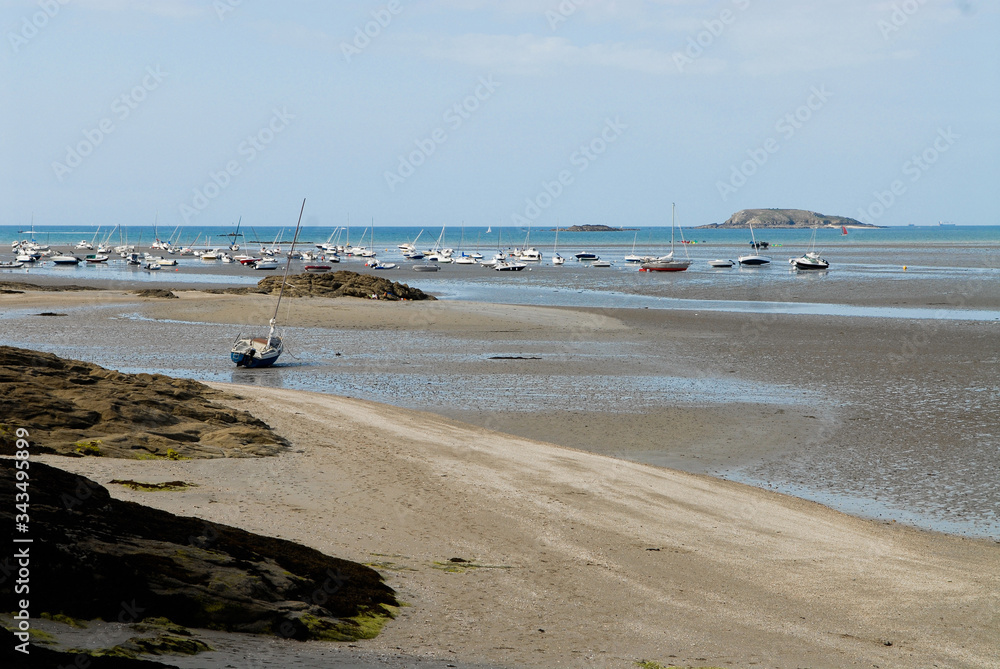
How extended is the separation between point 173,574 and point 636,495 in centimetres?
718

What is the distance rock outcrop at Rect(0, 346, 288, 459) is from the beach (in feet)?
2.15

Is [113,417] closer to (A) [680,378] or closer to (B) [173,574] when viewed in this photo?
(B) [173,574]

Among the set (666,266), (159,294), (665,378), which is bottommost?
(159,294)

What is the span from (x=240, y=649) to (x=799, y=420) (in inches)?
614

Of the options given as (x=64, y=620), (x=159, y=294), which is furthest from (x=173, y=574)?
(x=159, y=294)

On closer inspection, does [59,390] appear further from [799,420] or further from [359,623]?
[799,420]

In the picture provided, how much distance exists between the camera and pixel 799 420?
772 inches

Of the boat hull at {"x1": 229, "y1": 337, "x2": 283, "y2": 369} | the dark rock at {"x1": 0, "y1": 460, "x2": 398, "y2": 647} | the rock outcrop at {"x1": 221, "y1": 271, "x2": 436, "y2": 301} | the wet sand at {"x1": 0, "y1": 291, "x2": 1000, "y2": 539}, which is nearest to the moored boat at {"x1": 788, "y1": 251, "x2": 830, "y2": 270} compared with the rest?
the rock outcrop at {"x1": 221, "y1": 271, "x2": 436, "y2": 301}

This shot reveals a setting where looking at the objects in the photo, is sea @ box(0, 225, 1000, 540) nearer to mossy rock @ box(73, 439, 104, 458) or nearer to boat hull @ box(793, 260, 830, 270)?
boat hull @ box(793, 260, 830, 270)

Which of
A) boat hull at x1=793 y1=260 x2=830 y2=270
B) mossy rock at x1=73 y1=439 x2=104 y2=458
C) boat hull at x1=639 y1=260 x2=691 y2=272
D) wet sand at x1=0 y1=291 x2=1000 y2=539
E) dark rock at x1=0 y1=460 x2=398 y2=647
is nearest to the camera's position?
dark rock at x1=0 y1=460 x2=398 y2=647

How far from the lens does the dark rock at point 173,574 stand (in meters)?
6.45

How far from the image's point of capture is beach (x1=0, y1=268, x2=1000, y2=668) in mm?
8133

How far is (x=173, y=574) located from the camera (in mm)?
7012

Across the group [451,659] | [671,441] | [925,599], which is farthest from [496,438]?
[451,659]
